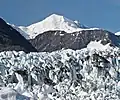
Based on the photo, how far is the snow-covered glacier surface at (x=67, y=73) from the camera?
7550cm

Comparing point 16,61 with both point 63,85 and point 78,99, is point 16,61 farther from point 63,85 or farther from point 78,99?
point 78,99

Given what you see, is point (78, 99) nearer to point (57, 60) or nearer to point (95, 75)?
point (95, 75)

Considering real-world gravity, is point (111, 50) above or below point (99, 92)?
above

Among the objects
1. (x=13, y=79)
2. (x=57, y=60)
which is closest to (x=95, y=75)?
(x=57, y=60)

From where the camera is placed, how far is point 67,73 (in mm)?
87062

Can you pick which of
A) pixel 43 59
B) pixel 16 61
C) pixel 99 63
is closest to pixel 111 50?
pixel 99 63

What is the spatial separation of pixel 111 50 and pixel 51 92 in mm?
27154

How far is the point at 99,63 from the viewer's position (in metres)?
88.6

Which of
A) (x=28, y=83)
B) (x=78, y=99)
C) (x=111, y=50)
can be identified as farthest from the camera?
(x=111, y=50)

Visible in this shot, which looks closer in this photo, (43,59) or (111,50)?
(43,59)

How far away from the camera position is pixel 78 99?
71.9 metres

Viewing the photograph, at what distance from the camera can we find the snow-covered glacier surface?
75.5m

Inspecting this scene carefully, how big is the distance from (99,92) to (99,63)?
49.1 feet

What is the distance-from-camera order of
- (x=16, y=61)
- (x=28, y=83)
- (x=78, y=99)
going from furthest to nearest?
1. (x=16, y=61)
2. (x=28, y=83)
3. (x=78, y=99)
